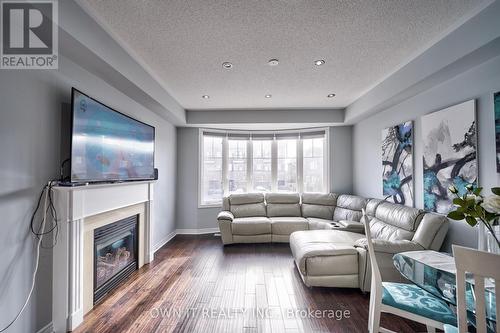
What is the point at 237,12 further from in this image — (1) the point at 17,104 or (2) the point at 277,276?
(2) the point at 277,276

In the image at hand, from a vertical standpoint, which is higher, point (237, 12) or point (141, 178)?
point (237, 12)

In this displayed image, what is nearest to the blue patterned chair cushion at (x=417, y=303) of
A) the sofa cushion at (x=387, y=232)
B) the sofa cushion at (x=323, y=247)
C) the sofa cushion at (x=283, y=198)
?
the sofa cushion at (x=323, y=247)

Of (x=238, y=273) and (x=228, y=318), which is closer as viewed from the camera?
(x=228, y=318)

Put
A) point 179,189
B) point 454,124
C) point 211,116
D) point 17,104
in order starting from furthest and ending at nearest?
point 179,189 < point 211,116 < point 454,124 < point 17,104

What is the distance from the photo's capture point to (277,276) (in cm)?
280

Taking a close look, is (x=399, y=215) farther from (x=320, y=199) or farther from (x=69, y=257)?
(x=69, y=257)

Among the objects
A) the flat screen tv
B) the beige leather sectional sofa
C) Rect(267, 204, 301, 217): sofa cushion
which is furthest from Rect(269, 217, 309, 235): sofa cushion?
the flat screen tv

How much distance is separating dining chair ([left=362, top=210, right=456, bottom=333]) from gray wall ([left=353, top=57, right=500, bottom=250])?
1.03m

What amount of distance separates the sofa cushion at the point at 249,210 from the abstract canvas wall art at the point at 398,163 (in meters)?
2.35

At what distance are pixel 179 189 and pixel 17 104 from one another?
11.1 feet

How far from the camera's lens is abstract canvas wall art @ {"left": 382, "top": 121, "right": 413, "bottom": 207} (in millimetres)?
2885

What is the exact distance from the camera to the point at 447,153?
2.28 meters

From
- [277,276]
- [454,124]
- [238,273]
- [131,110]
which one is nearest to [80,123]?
[131,110]

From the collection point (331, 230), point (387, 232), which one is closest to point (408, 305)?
point (387, 232)
